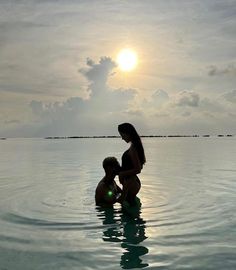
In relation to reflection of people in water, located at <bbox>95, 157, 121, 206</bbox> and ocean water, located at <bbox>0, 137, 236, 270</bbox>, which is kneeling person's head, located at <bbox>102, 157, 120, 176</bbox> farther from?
ocean water, located at <bbox>0, 137, 236, 270</bbox>

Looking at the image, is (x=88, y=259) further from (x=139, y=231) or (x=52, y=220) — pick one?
(x=52, y=220)

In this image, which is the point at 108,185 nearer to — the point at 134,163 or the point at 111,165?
the point at 111,165

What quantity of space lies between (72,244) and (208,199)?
8315 mm

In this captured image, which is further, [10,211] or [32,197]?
[32,197]

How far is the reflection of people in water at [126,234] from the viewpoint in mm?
8377

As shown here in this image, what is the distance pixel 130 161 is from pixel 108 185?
139 centimetres

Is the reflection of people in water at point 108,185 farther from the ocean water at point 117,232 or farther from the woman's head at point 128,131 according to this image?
→ the woman's head at point 128,131

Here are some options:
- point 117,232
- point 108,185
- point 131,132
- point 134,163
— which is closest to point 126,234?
point 117,232

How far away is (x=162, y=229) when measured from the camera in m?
11.0

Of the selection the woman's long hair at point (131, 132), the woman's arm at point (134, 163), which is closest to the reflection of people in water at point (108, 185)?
the woman's arm at point (134, 163)

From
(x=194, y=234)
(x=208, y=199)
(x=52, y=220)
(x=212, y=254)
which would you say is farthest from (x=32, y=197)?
(x=212, y=254)

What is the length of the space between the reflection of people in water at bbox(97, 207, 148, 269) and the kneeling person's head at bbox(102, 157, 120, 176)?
1407 millimetres

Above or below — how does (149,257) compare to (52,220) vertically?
below

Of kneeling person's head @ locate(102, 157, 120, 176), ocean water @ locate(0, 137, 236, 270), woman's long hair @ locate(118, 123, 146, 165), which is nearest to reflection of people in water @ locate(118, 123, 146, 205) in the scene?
woman's long hair @ locate(118, 123, 146, 165)
